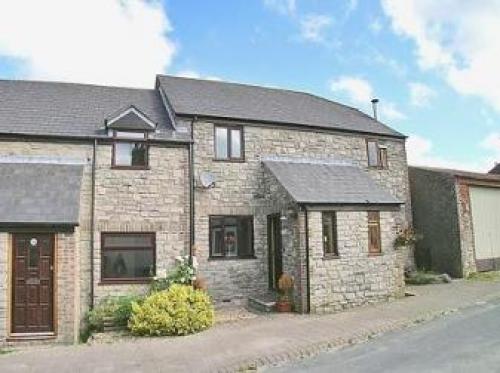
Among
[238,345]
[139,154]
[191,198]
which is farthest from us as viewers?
[191,198]

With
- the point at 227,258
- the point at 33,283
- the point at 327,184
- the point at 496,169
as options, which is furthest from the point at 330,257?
the point at 496,169

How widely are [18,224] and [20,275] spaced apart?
1325mm

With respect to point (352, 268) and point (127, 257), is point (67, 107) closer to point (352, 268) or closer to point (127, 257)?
point (127, 257)

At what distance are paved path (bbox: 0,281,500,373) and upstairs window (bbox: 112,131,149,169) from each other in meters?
5.91

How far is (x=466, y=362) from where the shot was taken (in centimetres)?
863

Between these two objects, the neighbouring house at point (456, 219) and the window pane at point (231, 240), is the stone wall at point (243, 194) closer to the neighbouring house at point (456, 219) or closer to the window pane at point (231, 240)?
the window pane at point (231, 240)

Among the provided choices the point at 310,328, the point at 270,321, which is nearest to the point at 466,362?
the point at 310,328

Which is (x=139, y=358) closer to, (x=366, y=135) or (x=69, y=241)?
(x=69, y=241)

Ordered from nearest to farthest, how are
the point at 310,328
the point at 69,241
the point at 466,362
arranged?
the point at 466,362 < the point at 310,328 < the point at 69,241

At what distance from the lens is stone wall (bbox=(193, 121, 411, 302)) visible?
54.4 ft

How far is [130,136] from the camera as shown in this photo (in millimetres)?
16391

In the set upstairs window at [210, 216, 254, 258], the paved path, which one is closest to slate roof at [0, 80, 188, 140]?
upstairs window at [210, 216, 254, 258]

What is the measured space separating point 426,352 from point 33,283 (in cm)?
961

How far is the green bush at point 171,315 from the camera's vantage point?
12758 mm
